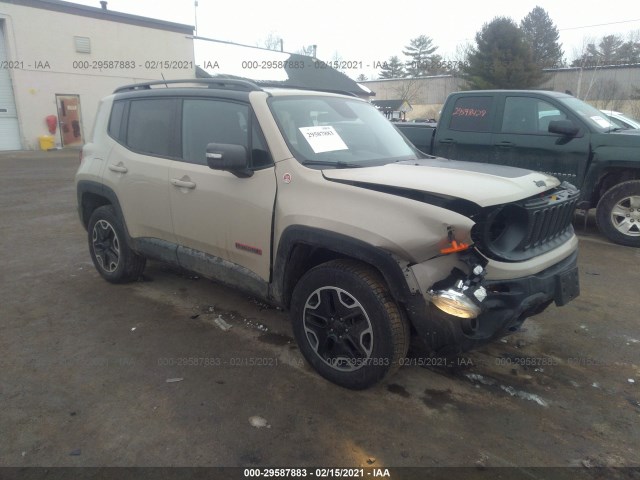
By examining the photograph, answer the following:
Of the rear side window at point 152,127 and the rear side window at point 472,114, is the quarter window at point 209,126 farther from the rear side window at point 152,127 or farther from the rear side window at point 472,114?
the rear side window at point 472,114

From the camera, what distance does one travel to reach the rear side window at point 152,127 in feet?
13.4

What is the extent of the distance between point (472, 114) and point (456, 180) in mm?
4959

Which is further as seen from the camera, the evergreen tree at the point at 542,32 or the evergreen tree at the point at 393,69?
the evergreen tree at the point at 393,69

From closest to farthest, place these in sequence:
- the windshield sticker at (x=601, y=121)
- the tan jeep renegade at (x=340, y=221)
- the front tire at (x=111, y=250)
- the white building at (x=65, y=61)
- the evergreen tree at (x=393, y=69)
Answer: the tan jeep renegade at (x=340, y=221) < the front tire at (x=111, y=250) < the windshield sticker at (x=601, y=121) < the white building at (x=65, y=61) < the evergreen tree at (x=393, y=69)

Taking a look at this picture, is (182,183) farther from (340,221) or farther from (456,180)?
(456,180)

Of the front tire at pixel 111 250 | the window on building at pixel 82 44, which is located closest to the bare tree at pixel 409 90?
the window on building at pixel 82 44

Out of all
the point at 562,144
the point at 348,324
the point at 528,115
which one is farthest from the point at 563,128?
the point at 348,324

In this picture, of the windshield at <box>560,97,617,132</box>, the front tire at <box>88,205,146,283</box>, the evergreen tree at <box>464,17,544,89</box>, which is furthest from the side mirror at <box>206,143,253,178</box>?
the evergreen tree at <box>464,17,544,89</box>

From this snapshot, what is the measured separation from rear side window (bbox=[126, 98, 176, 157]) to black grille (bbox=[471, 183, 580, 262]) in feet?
8.68

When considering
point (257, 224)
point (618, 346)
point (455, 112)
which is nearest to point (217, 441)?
point (257, 224)

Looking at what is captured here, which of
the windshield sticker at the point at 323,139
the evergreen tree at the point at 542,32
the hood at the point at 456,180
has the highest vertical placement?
the evergreen tree at the point at 542,32

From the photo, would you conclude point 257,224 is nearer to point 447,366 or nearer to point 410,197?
point 410,197

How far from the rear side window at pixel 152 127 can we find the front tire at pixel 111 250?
2.73 ft

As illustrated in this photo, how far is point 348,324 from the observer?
2984mm
